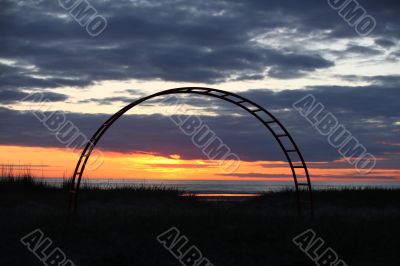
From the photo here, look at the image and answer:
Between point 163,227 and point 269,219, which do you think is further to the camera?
point 269,219

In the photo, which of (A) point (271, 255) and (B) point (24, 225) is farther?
(B) point (24, 225)

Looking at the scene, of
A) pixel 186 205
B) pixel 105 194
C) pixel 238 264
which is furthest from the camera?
pixel 105 194

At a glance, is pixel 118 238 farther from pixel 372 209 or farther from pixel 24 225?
pixel 372 209

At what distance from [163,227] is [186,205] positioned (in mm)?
8766

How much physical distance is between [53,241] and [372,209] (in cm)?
1357

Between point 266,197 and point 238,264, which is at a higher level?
point 266,197

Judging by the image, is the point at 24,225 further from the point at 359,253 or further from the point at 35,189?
the point at 35,189

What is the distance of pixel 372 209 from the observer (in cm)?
1958

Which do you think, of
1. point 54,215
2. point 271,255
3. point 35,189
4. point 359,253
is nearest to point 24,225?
point 54,215

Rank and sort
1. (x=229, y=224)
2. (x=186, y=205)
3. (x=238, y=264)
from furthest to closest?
(x=186, y=205) < (x=229, y=224) < (x=238, y=264)

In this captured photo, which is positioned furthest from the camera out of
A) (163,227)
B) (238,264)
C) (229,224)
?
(229,224)

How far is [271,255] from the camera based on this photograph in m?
9.73

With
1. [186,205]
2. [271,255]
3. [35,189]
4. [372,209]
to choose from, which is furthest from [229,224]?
[35,189]

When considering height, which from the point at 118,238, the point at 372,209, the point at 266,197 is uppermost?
the point at 372,209
